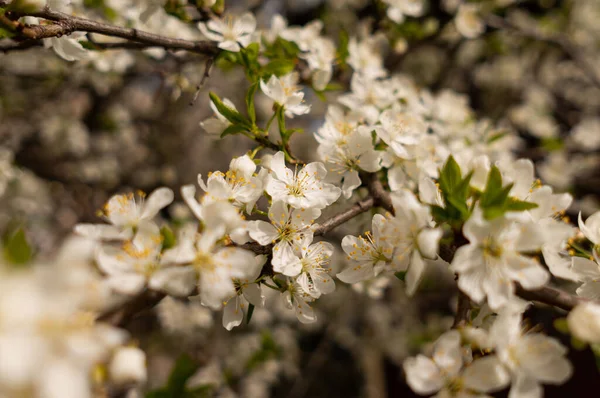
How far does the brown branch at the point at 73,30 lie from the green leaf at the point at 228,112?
27cm

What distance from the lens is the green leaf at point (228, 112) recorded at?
1.21 m

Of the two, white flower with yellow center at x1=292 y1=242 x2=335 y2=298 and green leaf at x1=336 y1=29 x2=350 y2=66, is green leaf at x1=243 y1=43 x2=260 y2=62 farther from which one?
white flower with yellow center at x1=292 y1=242 x2=335 y2=298

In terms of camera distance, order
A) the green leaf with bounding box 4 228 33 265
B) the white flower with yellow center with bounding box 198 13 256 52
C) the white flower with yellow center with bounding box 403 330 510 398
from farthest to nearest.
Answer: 1. the white flower with yellow center with bounding box 198 13 256 52
2. the white flower with yellow center with bounding box 403 330 510 398
3. the green leaf with bounding box 4 228 33 265

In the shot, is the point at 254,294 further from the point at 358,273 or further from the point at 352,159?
the point at 352,159

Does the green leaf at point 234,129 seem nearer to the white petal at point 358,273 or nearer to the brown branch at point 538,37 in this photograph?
the white petal at point 358,273

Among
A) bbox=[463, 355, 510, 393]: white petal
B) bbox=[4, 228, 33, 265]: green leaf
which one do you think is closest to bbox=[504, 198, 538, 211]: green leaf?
bbox=[463, 355, 510, 393]: white petal

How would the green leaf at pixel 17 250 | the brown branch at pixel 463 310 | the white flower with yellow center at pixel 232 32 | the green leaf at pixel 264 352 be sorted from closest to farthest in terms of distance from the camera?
1. the green leaf at pixel 17 250
2. the brown branch at pixel 463 310
3. the white flower with yellow center at pixel 232 32
4. the green leaf at pixel 264 352

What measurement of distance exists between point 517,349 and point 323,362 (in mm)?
3738

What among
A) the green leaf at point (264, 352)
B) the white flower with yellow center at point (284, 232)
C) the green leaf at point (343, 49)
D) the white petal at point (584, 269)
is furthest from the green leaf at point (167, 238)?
the green leaf at point (264, 352)

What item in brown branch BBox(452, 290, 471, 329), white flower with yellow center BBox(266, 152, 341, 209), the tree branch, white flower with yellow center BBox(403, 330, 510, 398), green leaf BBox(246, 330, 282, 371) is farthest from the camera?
green leaf BBox(246, 330, 282, 371)

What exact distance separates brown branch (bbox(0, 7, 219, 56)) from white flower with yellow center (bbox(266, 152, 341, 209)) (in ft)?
1.92

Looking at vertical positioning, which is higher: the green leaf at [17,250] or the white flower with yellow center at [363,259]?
the green leaf at [17,250]

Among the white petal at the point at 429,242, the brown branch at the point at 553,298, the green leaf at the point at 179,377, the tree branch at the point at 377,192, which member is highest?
the white petal at the point at 429,242

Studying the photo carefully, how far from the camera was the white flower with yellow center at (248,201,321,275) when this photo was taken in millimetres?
1037
